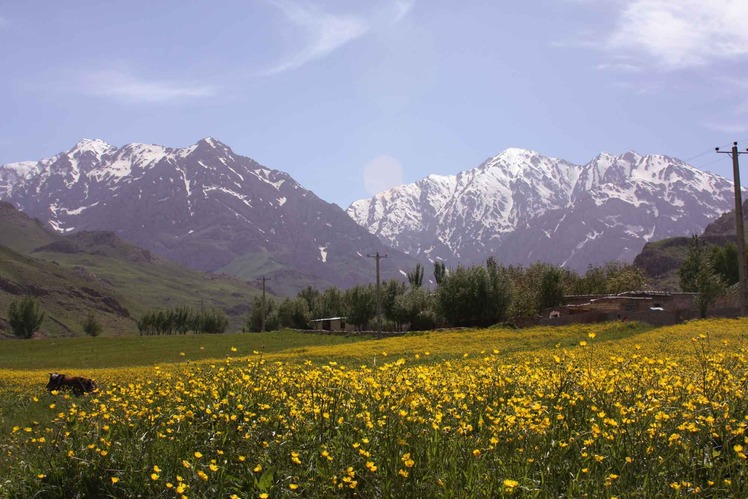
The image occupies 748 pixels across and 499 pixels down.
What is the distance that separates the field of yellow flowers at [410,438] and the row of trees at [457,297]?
212ft

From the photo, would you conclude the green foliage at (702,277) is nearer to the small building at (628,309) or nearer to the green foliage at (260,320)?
the small building at (628,309)

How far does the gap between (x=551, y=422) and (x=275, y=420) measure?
3729 millimetres

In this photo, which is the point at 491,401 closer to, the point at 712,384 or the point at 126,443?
the point at 712,384

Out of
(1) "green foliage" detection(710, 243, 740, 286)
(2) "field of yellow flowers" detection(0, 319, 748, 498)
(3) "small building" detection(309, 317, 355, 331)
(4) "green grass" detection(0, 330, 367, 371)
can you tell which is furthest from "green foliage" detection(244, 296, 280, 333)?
(2) "field of yellow flowers" detection(0, 319, 748, 498)

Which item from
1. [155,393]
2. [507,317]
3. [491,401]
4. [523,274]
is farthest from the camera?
[523,274]

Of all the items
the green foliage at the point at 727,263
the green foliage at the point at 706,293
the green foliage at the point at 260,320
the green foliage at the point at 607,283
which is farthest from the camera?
the green foliage at the point at 260,320

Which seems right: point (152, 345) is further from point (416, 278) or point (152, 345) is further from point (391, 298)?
point (416, 278)

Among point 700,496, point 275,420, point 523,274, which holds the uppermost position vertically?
point 523,274

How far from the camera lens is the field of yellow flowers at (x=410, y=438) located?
25.6ft

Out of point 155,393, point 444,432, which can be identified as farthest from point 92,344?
point 444,432

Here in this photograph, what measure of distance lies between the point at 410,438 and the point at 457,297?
7710 centimetres

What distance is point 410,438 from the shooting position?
8695 mm

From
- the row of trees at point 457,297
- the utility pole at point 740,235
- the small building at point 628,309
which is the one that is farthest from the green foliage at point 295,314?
the utility pole at point 740,235

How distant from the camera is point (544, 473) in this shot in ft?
26.1
